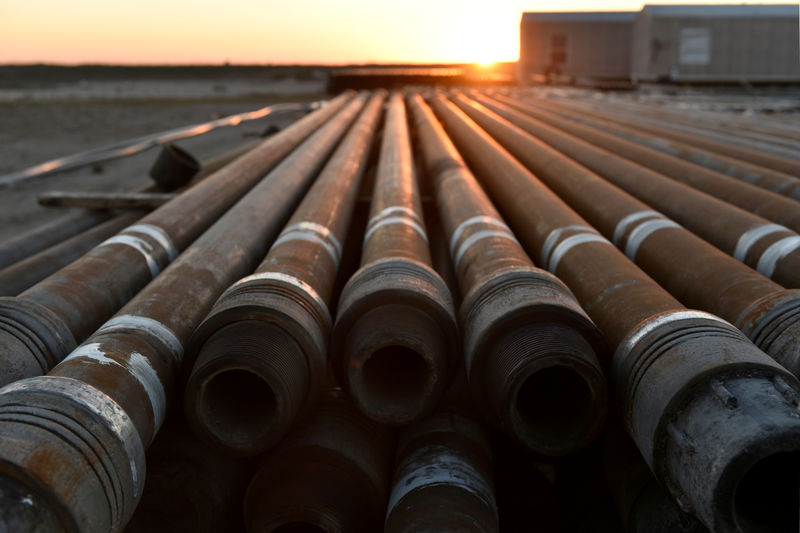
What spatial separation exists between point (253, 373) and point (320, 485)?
48 cm

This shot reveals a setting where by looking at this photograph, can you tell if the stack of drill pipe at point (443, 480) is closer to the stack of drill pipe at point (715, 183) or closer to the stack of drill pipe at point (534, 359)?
the stack of drill pipe at point (534, 359)

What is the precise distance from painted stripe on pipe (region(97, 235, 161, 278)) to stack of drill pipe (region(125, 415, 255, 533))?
55.5 inches

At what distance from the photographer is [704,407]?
1926 millimetres

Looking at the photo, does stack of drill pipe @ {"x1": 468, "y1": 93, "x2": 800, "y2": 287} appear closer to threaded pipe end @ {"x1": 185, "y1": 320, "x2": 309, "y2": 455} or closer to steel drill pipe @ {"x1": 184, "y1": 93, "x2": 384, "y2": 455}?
steel drill pipe @ {"x1": 184, "y1": 93, "x2": 384, "y2": 455}

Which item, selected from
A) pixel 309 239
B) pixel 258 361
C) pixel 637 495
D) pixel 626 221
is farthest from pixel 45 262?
pixel 637 495

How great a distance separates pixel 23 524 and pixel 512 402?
4.97ft

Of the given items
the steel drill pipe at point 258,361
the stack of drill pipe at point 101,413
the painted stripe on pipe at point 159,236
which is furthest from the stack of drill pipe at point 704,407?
the painted stripe on pipe at point 159,236

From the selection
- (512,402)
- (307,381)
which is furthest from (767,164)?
(307,381)

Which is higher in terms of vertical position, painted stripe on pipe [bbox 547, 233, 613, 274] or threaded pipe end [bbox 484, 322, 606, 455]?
painted stripe on pipe [bbox 547, 233, 613, 274]

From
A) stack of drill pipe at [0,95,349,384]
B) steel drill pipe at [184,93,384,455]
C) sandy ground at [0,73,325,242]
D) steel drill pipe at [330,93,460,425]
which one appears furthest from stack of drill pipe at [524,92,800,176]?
sandy ground at [0,73,325,242]

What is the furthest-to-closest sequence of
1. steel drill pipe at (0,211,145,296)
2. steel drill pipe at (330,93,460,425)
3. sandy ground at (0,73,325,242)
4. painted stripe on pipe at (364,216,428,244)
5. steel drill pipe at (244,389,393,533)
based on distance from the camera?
1. sandy ground at (0,73,325,242)
2. steel drill pipe at (0,211,145,296)
3. painted stripe on pipe at (364,216,428,244)
4. steel drill pipe at (330,93,460,425)
5. steel drill pipe at (244,389,393,533)

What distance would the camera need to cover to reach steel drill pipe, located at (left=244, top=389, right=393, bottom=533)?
91.2 inches

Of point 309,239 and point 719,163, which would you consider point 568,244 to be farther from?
point 719,163

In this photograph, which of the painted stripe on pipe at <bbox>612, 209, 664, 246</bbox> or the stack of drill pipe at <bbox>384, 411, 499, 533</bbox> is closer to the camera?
the stack of drill pipe at <bbox>384, 411, 499, 533</bbox>
